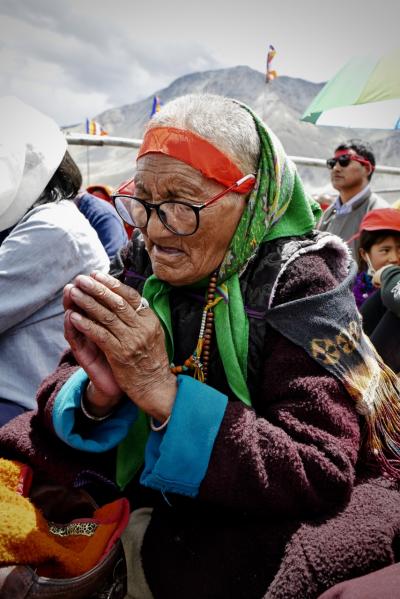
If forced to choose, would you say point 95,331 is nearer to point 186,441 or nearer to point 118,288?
point 118,288

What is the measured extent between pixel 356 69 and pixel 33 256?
6.37 metres

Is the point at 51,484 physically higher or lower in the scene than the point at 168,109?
lower

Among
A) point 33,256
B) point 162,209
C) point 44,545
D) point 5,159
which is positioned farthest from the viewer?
point 5,159

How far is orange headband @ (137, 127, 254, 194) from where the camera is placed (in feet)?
4.55

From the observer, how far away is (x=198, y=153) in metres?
1.39

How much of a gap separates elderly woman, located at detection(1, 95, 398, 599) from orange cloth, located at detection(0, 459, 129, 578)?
0.13 m

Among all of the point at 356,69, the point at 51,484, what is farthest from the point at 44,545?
the point at 356,69

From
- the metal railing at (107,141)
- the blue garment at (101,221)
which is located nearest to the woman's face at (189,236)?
the blue garment at (101,221)

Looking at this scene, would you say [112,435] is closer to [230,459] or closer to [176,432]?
[176,432]

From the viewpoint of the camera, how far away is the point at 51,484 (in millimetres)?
Result: 1491

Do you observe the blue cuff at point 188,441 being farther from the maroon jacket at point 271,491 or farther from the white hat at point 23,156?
the white hat at point 23,156

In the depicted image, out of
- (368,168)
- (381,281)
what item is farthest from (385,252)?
(368,168)

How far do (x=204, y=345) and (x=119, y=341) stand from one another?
1.24 feet

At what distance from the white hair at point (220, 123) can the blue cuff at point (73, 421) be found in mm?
819
